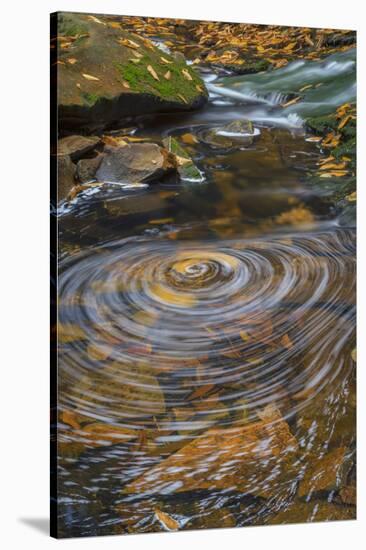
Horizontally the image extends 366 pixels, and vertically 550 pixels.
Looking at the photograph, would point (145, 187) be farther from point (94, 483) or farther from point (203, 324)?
point (94, 483)

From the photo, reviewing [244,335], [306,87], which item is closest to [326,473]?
[244,335]

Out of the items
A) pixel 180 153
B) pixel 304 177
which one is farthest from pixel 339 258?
pixel 180 153

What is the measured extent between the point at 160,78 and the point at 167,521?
213cm

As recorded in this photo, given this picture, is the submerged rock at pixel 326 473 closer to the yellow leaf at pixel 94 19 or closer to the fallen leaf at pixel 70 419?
the fallen leaf at pixel 70 419

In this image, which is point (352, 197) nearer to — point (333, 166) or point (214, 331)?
point (333, 166)

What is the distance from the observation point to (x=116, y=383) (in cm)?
643

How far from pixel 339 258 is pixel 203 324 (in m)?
0.85

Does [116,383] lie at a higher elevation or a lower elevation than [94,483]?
higher

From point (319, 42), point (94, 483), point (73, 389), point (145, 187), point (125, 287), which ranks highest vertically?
point (319, 42)

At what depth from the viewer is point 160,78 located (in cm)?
670

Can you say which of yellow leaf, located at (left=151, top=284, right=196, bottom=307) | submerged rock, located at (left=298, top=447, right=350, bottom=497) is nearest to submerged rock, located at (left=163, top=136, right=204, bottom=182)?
yellow leaf, located at (left=151, top=284, right=196, bottom=307)

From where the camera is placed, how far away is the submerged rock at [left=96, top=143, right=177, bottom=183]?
6.51 m

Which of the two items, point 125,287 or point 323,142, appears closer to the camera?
point 125,287

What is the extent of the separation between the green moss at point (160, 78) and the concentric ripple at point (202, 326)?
Result: 735 mm
